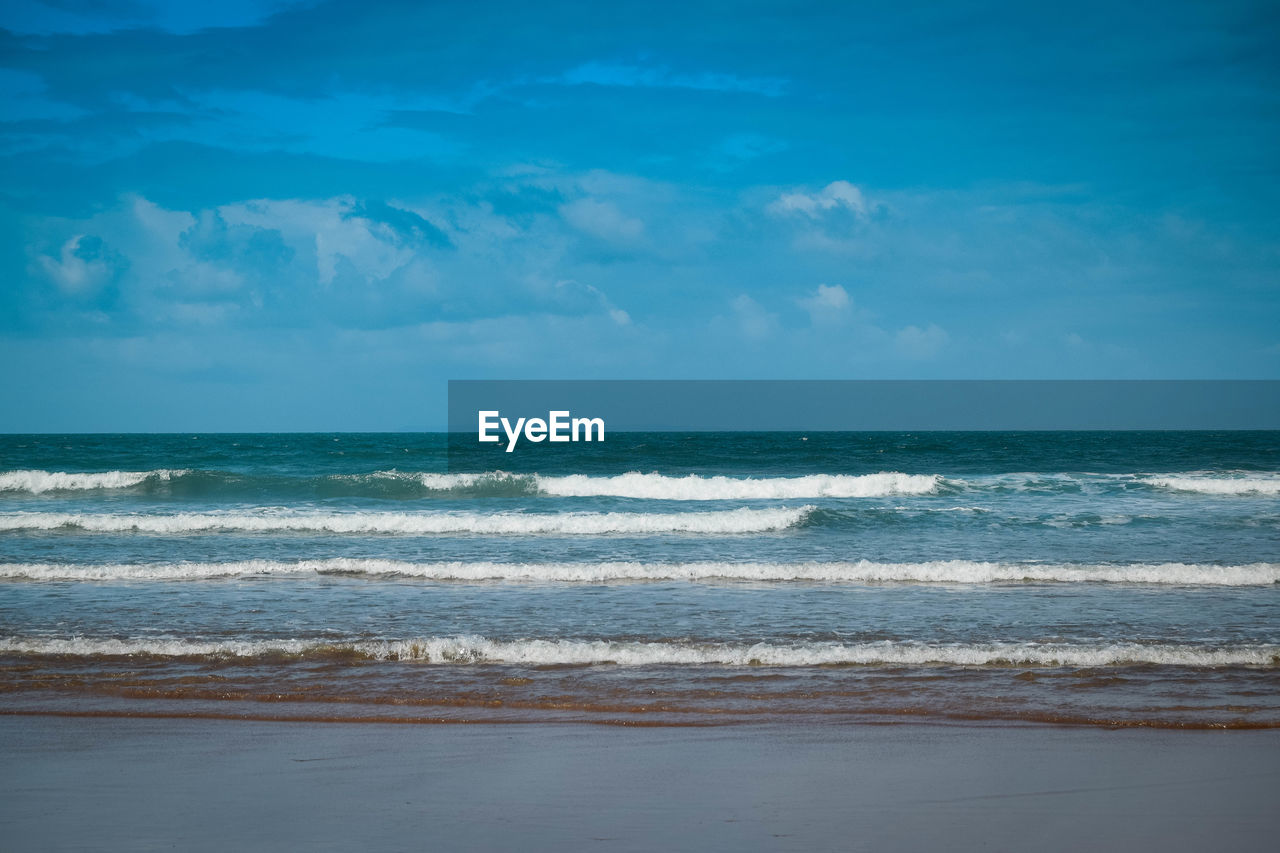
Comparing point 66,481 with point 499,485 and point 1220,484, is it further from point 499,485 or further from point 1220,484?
point 1220,484

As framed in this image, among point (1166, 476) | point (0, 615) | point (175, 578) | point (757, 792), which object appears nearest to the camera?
point (757, 792)

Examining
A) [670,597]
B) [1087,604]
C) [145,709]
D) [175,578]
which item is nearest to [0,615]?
[175,578]

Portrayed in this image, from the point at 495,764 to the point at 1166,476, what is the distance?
27.2 metres

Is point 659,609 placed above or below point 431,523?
below

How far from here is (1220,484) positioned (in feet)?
79.8

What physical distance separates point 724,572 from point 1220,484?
1923cm

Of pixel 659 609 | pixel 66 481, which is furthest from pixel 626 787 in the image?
pixel 66 481

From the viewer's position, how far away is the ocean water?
6668mm

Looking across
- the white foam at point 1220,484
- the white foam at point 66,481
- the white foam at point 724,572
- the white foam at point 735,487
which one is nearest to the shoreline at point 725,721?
the white foam at point 724,572

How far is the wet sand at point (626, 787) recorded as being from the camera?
4168 mm

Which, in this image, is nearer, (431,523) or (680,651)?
(680,651)

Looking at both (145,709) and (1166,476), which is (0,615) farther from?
(1166,476)

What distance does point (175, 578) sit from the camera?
484 inches

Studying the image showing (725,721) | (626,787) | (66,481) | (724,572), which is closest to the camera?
(626,787)
